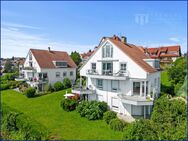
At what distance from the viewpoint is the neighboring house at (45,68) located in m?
44.9

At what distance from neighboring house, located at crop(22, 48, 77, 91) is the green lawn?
29.0 ft

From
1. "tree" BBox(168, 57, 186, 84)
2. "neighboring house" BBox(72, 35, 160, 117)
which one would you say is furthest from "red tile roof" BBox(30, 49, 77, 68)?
"tree" BBox(168, 57, 186, 84)

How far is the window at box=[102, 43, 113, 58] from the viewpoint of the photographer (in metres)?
29.2

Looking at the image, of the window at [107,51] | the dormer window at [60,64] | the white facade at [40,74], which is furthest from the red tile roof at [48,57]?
the window at [107,51]

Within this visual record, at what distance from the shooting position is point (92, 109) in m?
26.8

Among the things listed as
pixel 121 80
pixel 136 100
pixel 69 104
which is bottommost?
pixel 69 104

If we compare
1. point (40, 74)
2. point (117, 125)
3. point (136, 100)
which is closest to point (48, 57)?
point (40, 74)

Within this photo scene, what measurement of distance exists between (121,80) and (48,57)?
26.0 meters

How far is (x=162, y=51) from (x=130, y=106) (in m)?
46.2

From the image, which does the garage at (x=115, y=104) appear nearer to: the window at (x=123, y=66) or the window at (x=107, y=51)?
the window at (x=123, y=66)

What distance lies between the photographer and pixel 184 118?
21.0 m

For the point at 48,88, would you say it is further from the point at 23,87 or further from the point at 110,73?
the point at 110,73

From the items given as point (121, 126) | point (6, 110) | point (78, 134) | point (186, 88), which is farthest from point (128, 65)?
point (6, 110)

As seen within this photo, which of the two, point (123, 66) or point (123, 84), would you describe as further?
point (123, 66)
